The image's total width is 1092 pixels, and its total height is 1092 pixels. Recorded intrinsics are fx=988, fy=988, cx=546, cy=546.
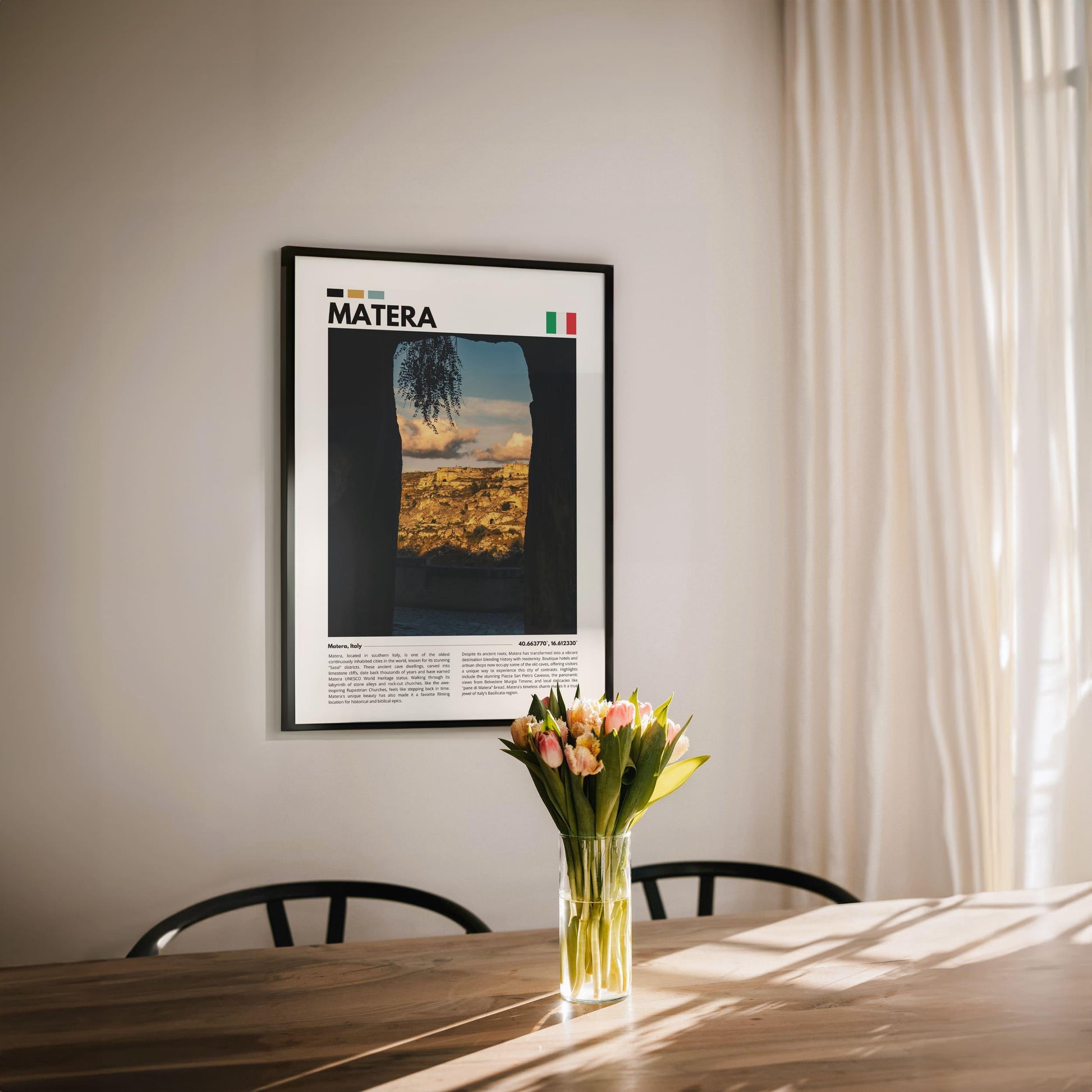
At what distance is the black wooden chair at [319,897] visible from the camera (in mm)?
1880

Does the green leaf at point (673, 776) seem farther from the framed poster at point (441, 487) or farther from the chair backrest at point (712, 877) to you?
the framed poster at point (441, 487)

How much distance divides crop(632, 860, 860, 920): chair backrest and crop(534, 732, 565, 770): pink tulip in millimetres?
750

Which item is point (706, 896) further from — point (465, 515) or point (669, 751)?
point (465, 515)

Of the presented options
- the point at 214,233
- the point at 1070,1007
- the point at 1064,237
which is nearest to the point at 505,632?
the point at 214,233

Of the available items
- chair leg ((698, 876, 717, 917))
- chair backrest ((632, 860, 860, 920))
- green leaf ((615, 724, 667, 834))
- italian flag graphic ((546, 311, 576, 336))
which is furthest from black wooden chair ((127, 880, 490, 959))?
italian flag graphic ((546, 311, 576, 336))

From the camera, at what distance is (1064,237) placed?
2.42 metres

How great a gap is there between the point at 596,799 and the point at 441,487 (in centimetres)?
111

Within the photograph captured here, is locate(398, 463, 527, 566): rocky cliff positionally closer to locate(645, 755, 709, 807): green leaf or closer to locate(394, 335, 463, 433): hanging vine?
locate(394, 335, 463, 433): hanging vine

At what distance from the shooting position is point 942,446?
2402 millimetres

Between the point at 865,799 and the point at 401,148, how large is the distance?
192cm

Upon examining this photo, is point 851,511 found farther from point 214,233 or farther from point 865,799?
point 214,233

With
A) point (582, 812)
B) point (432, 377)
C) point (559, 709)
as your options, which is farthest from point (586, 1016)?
point (432, 377)

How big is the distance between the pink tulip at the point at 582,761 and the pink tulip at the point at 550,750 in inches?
0.5

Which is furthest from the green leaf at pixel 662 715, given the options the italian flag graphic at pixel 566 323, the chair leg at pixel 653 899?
the italian flag graphic at pixel 566 323
